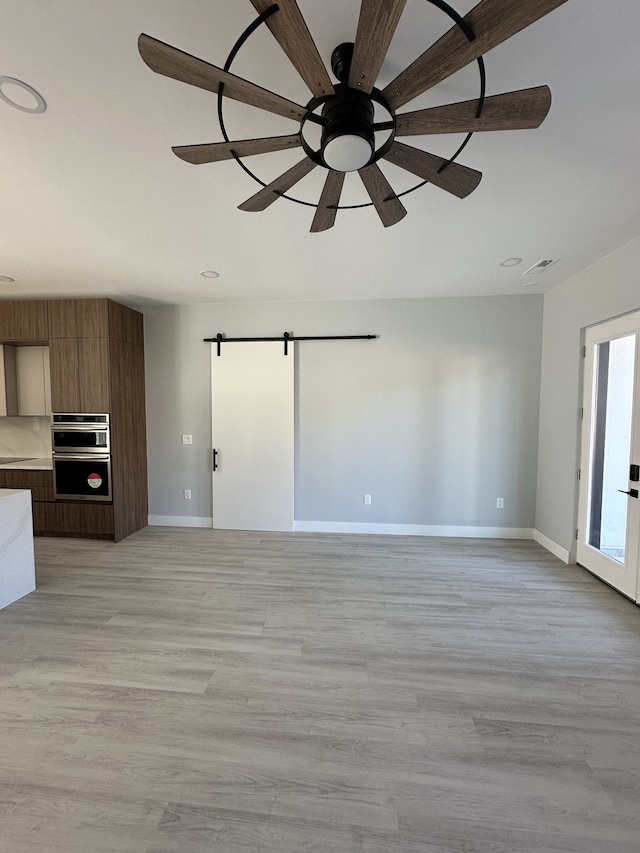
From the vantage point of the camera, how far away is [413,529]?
14.0ft

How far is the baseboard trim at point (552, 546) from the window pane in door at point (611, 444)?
1.06 ft

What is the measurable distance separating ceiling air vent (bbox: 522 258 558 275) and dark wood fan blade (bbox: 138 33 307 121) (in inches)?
110

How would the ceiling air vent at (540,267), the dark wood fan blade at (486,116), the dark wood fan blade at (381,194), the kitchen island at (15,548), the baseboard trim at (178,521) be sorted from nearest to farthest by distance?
1. the dark wood fan blade at (486,116)
2. the dark wood fan blade at (381,194)
3. the kitchen island at (15,548)
4. the ceiling air vent at (540,267)
5. the baseboard trim at (178,521)

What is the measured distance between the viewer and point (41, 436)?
4.67 meters

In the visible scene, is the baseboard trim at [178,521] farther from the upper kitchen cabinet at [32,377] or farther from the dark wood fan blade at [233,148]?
the dark wood fan blade at [233,148]

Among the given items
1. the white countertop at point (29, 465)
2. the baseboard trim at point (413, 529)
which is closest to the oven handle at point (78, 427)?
the white countertop at point (29, 465)

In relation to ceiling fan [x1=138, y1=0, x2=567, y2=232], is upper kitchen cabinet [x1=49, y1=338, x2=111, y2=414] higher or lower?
lower

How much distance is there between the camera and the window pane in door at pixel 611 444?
2.90m

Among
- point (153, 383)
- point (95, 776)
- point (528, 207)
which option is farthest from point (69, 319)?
point (528, 207)

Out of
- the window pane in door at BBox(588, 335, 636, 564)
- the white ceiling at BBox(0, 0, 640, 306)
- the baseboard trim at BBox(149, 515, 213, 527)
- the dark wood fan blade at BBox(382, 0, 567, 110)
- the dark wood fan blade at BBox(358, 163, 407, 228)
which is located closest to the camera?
the dark wood fan blade at BBox(382, 0, 567, 110)

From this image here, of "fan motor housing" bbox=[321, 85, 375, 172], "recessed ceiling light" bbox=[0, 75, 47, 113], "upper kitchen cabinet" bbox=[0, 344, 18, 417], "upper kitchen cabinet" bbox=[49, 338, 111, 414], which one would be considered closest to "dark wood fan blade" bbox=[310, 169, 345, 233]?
"fan motor housing" bbox=[321, 85, 375, 172]

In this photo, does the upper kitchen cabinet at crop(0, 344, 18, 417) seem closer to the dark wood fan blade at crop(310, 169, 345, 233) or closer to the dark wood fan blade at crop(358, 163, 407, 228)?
the dark wood fan blade at crop(310, 169, 345, 233)

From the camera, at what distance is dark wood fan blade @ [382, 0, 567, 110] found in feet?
2.80

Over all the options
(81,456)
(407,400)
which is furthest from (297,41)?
(81,456)
